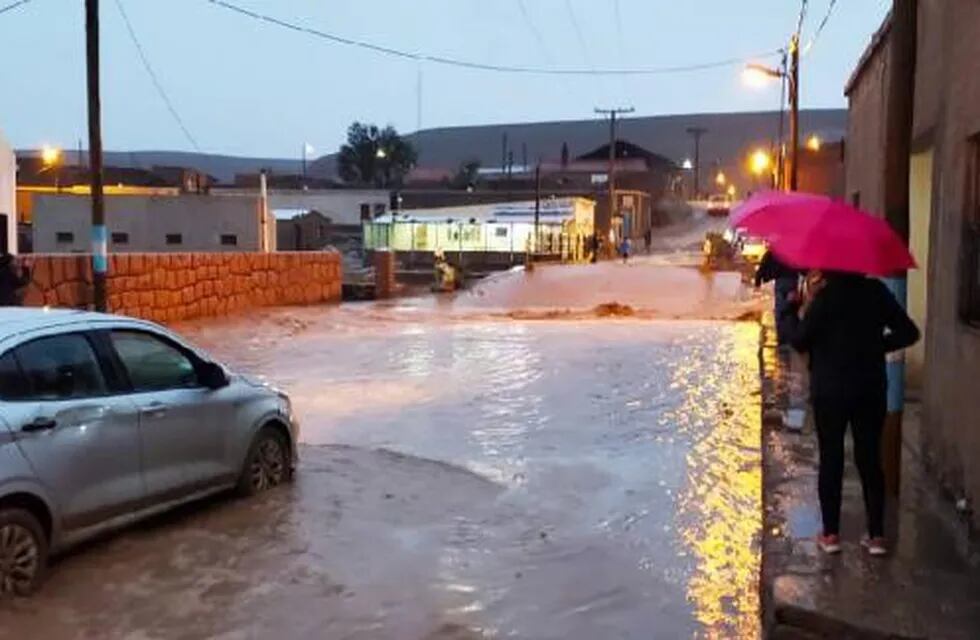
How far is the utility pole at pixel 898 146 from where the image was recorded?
6555 millimetres

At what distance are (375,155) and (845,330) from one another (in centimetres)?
9981

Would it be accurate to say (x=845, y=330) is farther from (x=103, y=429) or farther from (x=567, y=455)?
(x=567, y=455)

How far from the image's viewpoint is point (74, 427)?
6223 mm

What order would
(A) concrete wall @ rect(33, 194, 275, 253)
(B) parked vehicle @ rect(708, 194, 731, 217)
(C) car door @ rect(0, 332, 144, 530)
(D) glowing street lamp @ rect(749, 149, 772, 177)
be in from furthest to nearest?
(B) parked vehicle @ rect(708, 194, 731, 217) → (D) glowing street lamp @ rect(749, 149, 772, 177) → (A) concrete wall @ rect(33, 194, 275, 253) → (C) car door @ rect(0, 332, 144, 530)

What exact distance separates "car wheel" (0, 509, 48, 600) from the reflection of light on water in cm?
341

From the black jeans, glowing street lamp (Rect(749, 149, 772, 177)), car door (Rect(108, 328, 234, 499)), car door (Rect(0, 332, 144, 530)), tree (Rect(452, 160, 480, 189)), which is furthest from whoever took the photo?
tree (Rect(452, 160, 480, 189))

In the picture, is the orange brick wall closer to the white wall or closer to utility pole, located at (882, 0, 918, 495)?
the white wall

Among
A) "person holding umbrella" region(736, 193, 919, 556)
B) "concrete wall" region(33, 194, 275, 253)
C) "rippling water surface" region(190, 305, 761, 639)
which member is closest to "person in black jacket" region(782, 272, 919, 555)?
"person holding umbrella" region(736, 193, 919, 556)

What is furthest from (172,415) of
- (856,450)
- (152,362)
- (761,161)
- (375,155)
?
(375,155)

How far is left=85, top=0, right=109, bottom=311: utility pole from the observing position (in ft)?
56.7

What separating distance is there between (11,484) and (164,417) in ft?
4.53

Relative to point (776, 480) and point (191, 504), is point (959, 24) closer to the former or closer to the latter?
point (776, 480)

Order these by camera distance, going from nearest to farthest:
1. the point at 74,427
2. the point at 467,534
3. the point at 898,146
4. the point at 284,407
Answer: the point at 74,427
the point at 898,146
the point at 467,534
the point at 284,407

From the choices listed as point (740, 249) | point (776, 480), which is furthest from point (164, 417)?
point (740, 249)
